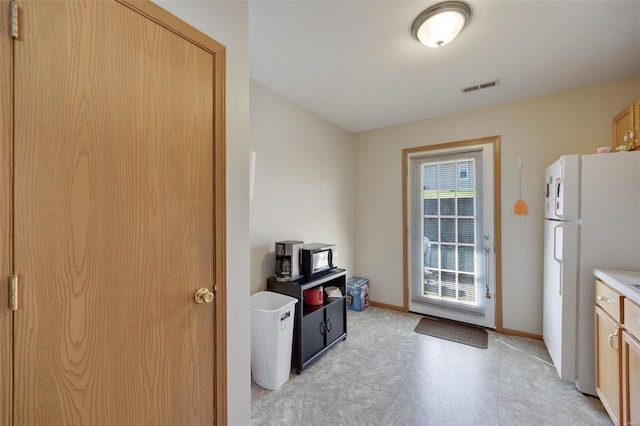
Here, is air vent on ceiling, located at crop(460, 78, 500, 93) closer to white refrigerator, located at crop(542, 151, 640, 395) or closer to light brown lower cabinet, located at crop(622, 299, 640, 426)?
white refrigerator, located at crop(542, 151, 640, 395)

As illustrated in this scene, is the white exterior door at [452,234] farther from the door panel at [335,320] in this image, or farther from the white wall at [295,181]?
the door panel at [335,320]

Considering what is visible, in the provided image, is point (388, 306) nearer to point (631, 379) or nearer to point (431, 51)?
point (631, 379)

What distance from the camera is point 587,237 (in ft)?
5.93

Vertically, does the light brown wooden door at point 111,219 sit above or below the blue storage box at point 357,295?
above

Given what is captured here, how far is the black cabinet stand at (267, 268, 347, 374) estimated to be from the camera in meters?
2.10

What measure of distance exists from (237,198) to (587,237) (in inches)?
91.7

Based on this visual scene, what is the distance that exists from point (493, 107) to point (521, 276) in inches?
70.5

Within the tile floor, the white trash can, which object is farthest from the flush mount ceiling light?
the tile floor

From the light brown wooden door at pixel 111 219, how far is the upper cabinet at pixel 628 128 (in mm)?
2759

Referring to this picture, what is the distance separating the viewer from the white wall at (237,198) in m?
1.25

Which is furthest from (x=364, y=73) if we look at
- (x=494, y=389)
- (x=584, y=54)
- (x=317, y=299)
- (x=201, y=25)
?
(x=494, y=389)

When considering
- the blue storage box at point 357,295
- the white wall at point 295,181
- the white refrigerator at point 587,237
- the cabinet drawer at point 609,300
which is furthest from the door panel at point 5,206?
the blue storage box at point 357,295

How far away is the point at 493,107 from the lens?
9.16ft

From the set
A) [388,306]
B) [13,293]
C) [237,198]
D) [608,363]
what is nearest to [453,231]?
[388,306]
